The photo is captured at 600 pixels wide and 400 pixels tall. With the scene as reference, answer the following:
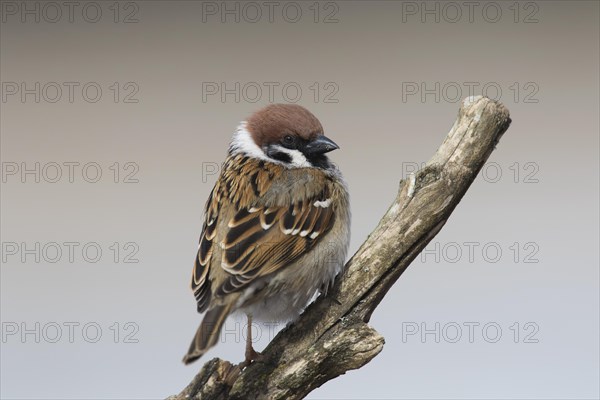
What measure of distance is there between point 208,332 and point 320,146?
82 centimetres

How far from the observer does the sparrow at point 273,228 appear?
2.65 meters

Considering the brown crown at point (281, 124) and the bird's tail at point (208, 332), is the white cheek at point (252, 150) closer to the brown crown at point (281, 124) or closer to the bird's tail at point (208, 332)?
the brown crown at point (281, 124)

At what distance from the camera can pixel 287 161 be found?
3090 millimetres

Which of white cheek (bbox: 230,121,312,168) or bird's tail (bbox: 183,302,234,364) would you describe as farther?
white cheek (bbox: 230,121,312,168)

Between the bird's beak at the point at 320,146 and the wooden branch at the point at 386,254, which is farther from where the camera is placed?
the bird's beak at the point at 320,146

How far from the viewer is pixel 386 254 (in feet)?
8.11

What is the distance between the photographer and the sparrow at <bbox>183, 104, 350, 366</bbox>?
8.69ft
